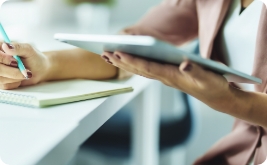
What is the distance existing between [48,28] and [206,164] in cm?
61

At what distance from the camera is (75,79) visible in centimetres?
43

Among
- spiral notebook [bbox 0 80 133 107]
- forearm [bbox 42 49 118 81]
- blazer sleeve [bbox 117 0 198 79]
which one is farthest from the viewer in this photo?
blazer sleeve [bbox 117 0 198 79]

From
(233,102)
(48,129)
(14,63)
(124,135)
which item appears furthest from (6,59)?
(124,135)

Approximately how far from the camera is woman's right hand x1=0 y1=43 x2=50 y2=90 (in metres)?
0.35

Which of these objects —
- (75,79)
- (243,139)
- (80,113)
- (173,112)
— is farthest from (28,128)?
A: (173,112)

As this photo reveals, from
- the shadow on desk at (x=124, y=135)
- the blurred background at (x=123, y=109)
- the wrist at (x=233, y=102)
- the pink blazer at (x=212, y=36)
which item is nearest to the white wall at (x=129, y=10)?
the blurred background at (x=123, y=109)

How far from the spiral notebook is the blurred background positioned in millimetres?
168

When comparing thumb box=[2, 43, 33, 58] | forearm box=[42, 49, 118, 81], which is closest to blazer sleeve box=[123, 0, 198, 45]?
forearm box=[42, 49, 118, 81]

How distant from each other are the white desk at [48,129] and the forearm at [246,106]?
135 mm

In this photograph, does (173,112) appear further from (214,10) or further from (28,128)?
(28,128)

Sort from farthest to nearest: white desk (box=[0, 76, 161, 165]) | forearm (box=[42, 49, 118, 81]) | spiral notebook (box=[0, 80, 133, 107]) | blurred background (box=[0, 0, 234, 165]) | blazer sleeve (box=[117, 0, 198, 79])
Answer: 1. blurred background (box=[0, 0, 234, 165])
2. blazer sleeve (box=[117, 0, 198, 79])
3. forearm (box=[42, 49, 118, 81])
4. spiral notebook (box=[0, 80, 133, 107])
5. white desk (box=[0, 76, 161, 165])

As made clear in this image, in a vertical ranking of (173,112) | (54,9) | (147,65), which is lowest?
(173,112)

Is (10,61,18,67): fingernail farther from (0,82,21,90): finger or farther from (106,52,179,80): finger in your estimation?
(106,52,179,80): finger

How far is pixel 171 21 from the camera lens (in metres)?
0.55
